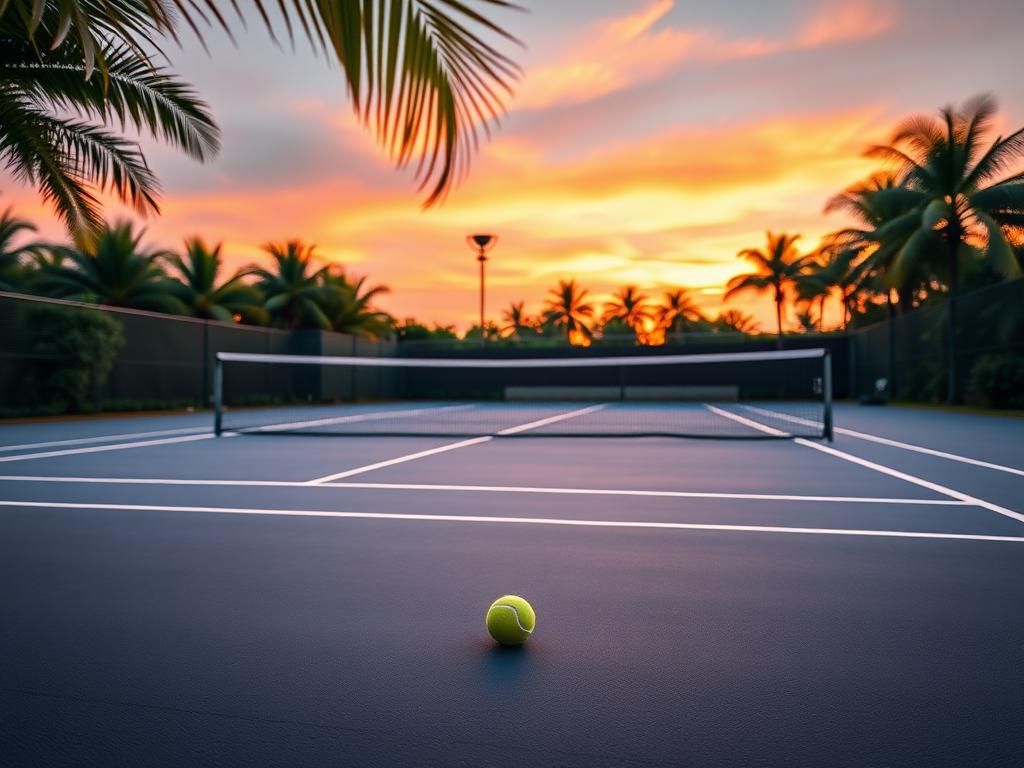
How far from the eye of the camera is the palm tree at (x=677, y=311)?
182ft

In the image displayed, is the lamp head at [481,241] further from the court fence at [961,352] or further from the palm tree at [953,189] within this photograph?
the court fence at [961,352]

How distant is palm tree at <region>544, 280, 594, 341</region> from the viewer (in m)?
53.0

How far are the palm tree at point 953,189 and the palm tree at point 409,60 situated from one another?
2186 cm

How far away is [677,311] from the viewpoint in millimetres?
56125

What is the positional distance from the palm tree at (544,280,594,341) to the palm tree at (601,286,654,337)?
6.23ft

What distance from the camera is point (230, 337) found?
23.8m

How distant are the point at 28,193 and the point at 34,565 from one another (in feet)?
20.5

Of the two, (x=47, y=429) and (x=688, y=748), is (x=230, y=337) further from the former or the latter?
(x=688, y=748)

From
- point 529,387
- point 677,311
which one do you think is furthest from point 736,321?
point 529,387

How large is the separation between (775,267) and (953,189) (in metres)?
14.0

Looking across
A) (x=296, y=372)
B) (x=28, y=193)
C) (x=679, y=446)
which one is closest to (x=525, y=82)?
(x=28, y=193)

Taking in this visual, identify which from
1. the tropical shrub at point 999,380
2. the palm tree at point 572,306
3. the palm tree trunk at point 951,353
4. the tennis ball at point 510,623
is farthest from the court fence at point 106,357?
the palm tree at point 572,306

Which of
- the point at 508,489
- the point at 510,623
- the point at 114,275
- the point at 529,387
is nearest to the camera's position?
the point at 510,623

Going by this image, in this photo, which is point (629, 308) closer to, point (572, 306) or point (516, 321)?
point (572, 306)
